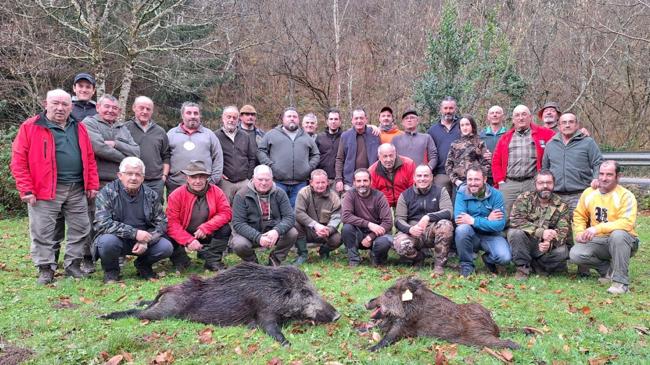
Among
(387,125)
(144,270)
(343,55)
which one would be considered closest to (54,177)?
(144,270)

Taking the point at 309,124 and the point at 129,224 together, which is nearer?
the point at 129,224

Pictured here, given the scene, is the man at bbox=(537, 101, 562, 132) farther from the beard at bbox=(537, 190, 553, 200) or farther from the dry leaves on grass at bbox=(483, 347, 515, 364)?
the dry leaves on grass at bbox=(483, 347, 515, 364)

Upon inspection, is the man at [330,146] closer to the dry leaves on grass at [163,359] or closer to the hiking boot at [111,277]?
the hiking boot at [111,277]

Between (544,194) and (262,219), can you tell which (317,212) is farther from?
(544,194)

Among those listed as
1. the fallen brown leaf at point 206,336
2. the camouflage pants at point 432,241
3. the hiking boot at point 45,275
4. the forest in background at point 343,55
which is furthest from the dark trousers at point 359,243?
the forest in background at point 343,55

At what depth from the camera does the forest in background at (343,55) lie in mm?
14312

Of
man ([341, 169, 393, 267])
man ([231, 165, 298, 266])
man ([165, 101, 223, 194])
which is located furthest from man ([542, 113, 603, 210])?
man ([165, 101, 223, 194])

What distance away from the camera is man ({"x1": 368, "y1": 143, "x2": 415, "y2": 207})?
7.86 m

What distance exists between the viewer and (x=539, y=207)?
6938 millimetres

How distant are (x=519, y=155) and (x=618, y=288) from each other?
2.28 metres

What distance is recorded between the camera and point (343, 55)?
22.9 m

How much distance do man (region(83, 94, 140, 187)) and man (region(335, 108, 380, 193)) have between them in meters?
3.35

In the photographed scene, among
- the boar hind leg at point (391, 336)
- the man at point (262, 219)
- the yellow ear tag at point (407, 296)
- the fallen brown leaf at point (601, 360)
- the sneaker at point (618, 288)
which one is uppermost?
the man at point (262, 219)

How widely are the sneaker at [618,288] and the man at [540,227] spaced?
776 mm
